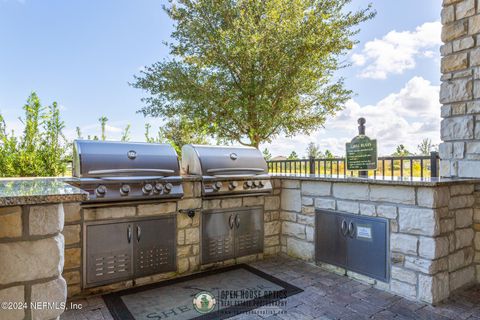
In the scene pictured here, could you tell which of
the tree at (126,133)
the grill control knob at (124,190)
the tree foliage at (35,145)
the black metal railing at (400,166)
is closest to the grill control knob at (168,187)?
the grill control knob at (124,190)

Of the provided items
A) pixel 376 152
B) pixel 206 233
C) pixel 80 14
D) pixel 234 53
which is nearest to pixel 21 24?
pixel 80 14

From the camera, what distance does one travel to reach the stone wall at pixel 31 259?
128 centimetres

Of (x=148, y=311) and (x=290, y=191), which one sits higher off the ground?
(x=290, y=191)


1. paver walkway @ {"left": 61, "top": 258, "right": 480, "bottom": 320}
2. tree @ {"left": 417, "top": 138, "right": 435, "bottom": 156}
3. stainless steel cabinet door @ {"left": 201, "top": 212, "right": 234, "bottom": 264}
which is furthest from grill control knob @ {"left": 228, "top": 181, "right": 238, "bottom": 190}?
tree @ {"left": 417, "top": 138, "right": 435, "bottom": 156}

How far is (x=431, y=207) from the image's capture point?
2.55 metres

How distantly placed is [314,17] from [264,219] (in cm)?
683

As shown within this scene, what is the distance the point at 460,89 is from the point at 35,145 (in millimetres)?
5782

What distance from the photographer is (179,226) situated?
3.21 m

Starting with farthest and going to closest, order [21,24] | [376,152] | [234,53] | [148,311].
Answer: [234,53]
[21,24]
[376,152]
[148,311]

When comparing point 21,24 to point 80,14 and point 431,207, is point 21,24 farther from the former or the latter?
point 431,207

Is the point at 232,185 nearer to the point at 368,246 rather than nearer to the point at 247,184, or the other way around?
the point at 247,184

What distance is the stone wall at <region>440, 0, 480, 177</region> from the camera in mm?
3018

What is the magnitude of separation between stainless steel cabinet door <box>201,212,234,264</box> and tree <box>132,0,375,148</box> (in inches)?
199

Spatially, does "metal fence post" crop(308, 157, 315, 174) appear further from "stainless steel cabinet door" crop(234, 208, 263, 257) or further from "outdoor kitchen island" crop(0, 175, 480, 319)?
"stainless steel cabinet door" crop(234, 208, 263, 257)
